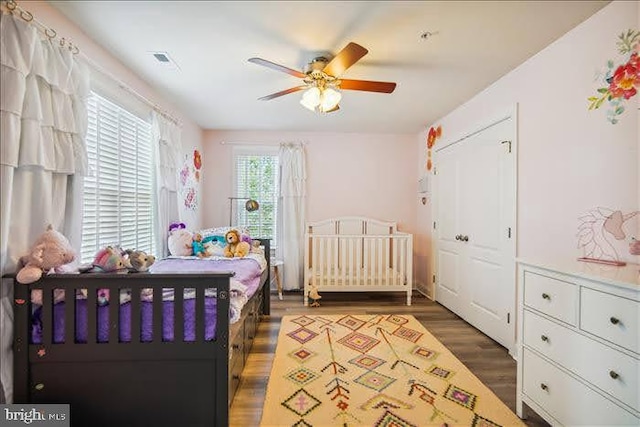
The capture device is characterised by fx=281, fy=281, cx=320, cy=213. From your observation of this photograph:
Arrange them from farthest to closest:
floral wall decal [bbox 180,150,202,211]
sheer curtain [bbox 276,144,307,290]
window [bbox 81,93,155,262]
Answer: sheer curtain [bbox 276,144,307,290] → floral wall decal [bbox 180,150,202,211] → window [bbox 81,93,155,262]

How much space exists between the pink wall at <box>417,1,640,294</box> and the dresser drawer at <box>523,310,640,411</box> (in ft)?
1.18

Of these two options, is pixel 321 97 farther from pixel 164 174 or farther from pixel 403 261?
pixel 403 261

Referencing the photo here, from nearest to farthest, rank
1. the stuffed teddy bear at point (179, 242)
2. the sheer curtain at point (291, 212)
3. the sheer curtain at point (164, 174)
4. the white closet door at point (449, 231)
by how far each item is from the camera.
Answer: the sheer curtain at point (164, 174) < the stuffed teddy bear at point (179, 242) < the white closet door at point (449, 231) < the sheer curtain at point (291, 212)

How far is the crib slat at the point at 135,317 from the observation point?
4.27ft

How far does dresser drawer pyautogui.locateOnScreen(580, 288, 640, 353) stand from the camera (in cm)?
102

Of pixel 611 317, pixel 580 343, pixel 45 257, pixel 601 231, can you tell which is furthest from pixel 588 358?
pixel 45 257

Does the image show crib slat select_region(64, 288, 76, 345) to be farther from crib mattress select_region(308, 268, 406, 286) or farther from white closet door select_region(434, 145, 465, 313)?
white closet door select_region(434, 145, 465, 313)

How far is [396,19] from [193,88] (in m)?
1.80

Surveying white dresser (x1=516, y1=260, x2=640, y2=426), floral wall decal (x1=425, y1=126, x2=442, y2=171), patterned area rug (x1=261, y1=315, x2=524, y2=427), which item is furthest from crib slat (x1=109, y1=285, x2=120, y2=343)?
floral wall decal (x1=425, y1=126, x2=442, y2=171)

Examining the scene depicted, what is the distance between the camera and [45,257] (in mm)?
1281

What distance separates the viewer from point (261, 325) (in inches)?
106

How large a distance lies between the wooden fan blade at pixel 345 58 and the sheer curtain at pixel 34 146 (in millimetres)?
1438

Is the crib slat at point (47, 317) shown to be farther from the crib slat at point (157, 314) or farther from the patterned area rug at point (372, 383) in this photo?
the patterned area rug at point (372, 383)

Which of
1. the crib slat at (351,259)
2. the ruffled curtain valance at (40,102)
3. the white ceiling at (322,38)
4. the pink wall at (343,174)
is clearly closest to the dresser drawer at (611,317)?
the white ceiling at (322,38)
